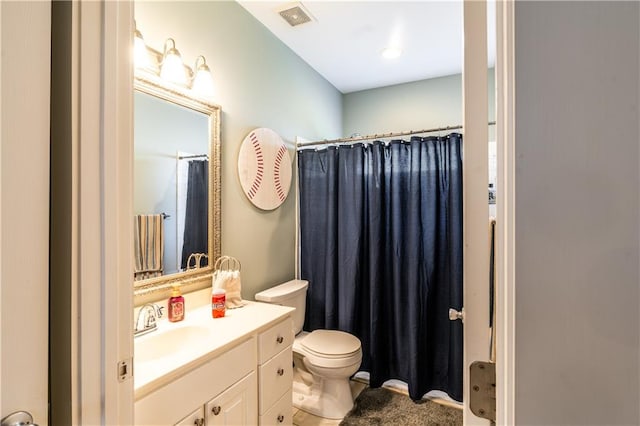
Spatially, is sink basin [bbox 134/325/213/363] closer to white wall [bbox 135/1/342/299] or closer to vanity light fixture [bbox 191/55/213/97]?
white wall [bbox 135/1/342/299]

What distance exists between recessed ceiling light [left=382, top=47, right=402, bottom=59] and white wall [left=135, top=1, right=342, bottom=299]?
25.6 inches

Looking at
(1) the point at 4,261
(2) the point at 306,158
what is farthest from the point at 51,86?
(2) the point at 306,158

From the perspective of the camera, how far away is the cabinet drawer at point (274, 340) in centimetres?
144

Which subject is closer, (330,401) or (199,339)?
(199,339)

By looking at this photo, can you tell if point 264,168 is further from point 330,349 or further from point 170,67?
point 330,349

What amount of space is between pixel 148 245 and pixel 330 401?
1474 mm

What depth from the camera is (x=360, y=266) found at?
235cm

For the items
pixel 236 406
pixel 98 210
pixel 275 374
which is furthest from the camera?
pixel 275 374

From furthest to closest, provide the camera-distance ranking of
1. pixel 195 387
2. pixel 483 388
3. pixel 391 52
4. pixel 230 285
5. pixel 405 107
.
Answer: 1. pixel 405 107
2. pixel 391 52
3. pixel 230 285
4. pixel 195 387
5. pixel 483 388

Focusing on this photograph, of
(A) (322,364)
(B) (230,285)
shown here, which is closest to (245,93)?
(B) (230,285)

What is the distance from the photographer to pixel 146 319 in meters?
1.34

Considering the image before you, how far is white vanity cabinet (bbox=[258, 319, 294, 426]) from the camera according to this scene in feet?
4.73
